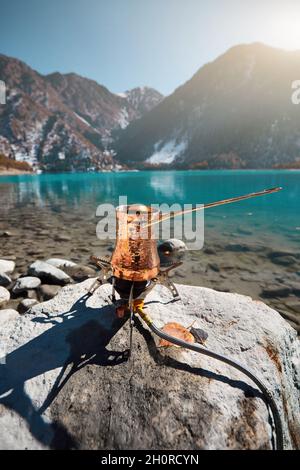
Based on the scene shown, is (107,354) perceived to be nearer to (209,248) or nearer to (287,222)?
(209,248)

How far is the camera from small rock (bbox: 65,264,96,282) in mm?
8508

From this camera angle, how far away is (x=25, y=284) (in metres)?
7.03

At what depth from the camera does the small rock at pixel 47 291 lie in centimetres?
682

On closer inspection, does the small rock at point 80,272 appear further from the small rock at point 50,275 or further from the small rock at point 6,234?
the small rock at point 6,234

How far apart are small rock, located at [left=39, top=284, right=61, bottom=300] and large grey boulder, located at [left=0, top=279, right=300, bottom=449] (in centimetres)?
316

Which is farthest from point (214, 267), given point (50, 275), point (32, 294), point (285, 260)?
point (32, 294)

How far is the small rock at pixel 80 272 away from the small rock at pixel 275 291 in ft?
19.3

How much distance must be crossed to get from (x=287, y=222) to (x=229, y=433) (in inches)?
848

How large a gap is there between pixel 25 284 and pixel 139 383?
571 cm

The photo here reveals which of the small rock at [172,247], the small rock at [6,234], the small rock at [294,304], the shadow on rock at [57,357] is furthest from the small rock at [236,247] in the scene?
the small rock at [6,234]

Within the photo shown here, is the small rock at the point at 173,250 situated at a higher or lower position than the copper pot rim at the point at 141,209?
lower

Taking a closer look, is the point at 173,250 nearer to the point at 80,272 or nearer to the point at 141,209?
the point at 80,272

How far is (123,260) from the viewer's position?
3.12 meters

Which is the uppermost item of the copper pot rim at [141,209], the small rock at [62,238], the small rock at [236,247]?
the copper pot rim at [141,209]
